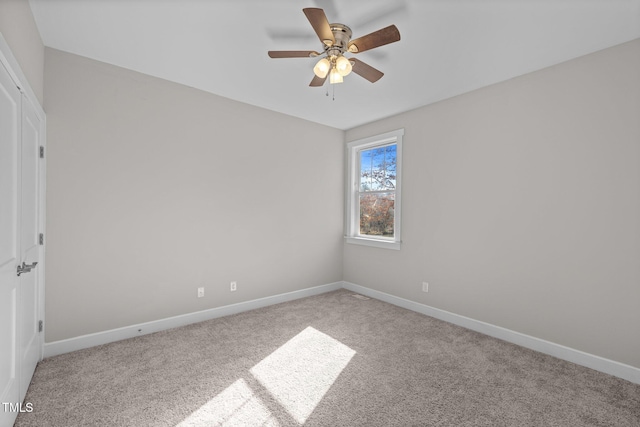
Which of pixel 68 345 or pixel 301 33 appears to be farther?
pixel 68 345

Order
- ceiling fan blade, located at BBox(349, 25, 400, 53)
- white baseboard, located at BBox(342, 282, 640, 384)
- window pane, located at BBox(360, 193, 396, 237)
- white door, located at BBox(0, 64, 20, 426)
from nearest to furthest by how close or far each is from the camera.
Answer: white door, located at BBox(0, 64, 20, 426)
ceiling fan blade, located at BBox(349, 25, 400, 53)
white baseboard, located at BBox(342, 282, 640, 384)
window pane, located at BBox(360, 193, 396, 237)

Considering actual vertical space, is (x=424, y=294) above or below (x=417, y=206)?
below

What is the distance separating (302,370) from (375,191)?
9.05 ft

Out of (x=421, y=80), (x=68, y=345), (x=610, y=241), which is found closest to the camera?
(x=610, y=241)

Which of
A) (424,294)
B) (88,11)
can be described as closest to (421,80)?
(424,294)

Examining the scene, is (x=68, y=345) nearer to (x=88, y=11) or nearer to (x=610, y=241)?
(x=88, y=11)

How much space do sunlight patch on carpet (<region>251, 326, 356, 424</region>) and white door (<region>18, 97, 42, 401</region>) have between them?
60.7 inches

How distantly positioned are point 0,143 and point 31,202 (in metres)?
0.83

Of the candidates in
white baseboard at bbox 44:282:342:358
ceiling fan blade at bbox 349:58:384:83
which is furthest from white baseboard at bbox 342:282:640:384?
ceiling fan blade at bbox 349:58:384:83

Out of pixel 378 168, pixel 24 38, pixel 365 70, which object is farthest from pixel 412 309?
pixel 24 38

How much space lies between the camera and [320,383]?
2.14 metres

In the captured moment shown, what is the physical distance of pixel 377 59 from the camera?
100 inches

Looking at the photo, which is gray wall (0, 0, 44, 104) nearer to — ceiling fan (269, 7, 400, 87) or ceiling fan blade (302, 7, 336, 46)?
ceiling fan (269, 7, 400, 87)

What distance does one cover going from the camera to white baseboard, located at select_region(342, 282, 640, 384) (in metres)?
2.27
